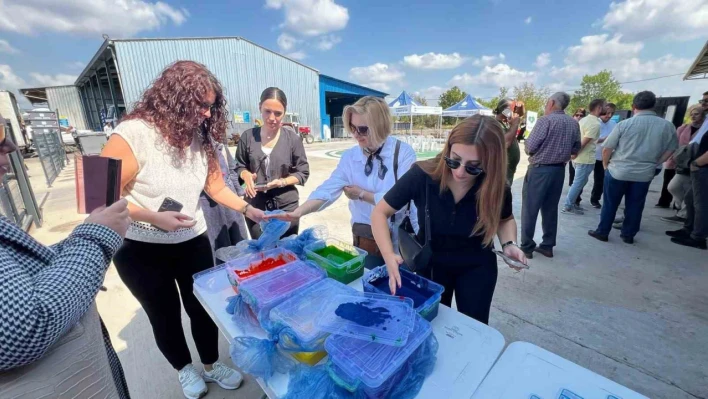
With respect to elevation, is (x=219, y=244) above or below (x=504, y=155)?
below

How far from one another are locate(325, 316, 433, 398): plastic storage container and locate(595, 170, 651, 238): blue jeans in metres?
3.96

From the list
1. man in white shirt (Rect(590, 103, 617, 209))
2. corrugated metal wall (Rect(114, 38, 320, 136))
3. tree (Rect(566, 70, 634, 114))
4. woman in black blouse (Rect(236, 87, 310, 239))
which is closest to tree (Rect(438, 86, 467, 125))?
tree (Rect(566, 70, 634, 114))

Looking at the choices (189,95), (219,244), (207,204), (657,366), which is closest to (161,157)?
(189,95)

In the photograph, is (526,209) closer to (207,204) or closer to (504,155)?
(504,155)

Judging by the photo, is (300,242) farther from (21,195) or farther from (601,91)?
(601,91)

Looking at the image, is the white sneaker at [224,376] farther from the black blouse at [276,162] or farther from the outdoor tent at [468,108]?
the outdoor tent at [468,108]

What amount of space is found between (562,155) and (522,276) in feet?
4.48

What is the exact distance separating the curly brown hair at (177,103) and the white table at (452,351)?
2.58 ft

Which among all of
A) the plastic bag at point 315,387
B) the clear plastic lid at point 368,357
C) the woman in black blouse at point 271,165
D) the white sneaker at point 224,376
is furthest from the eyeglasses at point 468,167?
the white sneaker at point 224,376

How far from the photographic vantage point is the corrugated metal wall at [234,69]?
546 inches

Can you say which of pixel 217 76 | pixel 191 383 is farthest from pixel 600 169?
pixel 217 76

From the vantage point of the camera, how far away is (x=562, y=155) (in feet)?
10.3

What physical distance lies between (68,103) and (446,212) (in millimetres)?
31835

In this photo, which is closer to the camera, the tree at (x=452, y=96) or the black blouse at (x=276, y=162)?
the black blouse at (x=276, y=162)
